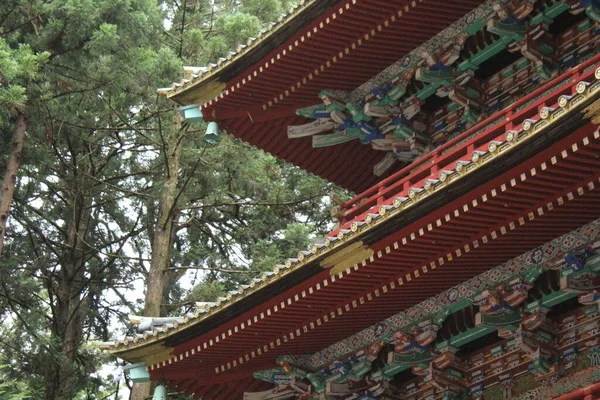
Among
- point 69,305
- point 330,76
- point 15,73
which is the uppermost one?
point 15,73

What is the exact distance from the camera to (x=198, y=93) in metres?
14.4

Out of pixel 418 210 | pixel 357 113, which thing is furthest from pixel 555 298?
pixel 357 113

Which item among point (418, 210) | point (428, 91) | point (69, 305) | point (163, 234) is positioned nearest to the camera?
point (418, 210)

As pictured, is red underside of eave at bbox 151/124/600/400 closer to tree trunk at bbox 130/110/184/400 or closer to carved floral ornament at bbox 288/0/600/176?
carved floral ornament at bbox 288/0/600/176

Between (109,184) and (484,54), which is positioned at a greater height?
(109,184)

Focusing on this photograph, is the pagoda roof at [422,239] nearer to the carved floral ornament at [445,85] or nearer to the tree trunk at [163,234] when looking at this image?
the carved floral ornament at [445,85]

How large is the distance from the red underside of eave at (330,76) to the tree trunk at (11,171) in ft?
13.7

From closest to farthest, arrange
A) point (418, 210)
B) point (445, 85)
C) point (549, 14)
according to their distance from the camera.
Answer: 1. point (418, 210)
2. point (549, 14)
3. point (445, 85)

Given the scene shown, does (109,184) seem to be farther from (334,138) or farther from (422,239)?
(422,239)

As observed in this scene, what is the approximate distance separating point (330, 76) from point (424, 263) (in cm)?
364

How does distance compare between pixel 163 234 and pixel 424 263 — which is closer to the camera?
pixel 424 263

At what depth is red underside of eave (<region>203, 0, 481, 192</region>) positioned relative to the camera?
1288cm

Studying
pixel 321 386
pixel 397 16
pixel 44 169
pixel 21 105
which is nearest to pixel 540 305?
pixel 321 386

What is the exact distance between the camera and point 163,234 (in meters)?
19.1
